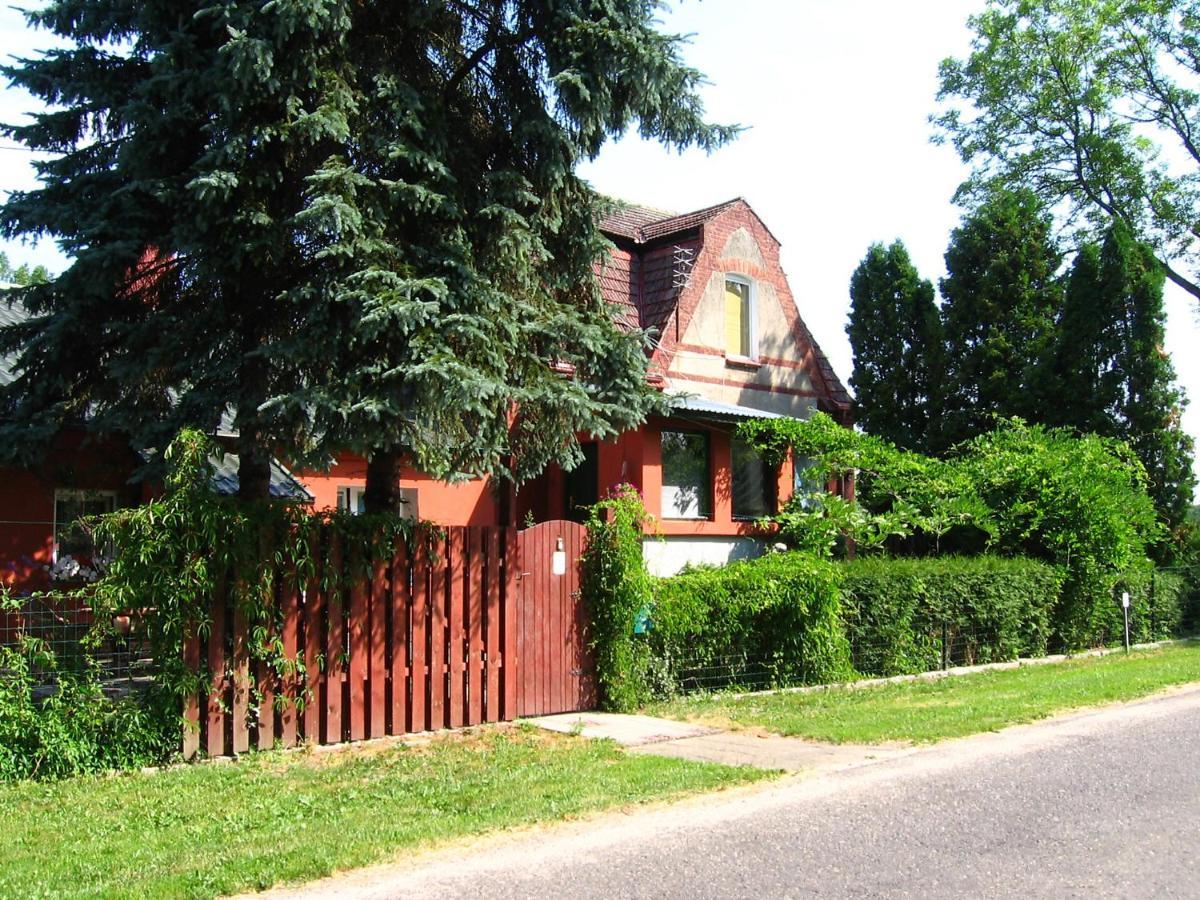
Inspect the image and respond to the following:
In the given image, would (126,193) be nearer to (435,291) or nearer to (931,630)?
(435,291)

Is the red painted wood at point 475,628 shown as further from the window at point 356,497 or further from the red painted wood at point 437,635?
the window at point 356,497

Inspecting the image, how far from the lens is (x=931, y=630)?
16.0m

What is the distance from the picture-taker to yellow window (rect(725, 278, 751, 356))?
2059 centimetres

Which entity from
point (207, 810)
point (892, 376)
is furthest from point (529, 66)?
point (892, 376)

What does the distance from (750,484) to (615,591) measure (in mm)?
8040

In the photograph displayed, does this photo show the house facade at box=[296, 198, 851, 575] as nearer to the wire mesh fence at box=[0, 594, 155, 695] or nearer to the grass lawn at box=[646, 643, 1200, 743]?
the grass lawn at box=[646, 643, 1200, 743]

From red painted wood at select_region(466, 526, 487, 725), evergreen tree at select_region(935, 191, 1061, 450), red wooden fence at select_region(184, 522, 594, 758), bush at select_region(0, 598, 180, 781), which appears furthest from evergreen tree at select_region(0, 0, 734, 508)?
evergreen tree at select_region(935, 191, 1061, 450)

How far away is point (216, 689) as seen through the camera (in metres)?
8.92

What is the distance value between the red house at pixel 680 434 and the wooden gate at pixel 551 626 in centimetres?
291

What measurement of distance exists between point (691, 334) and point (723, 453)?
2.61m

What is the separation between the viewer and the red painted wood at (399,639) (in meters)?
10.1

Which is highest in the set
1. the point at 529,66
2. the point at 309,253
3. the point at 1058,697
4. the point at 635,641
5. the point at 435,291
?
the point at 529,66

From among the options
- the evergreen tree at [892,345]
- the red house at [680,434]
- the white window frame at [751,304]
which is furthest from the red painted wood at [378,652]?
the evergreen tree at [892,345]

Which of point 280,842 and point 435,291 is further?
point 435,291
